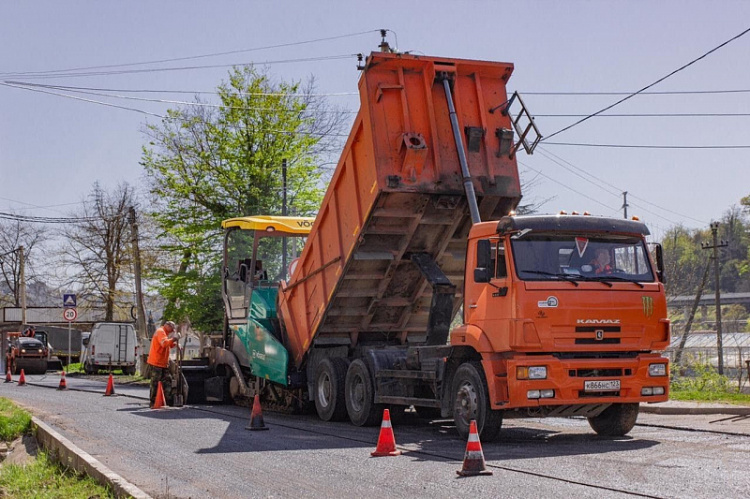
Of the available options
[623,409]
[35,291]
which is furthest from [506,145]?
[35,291]

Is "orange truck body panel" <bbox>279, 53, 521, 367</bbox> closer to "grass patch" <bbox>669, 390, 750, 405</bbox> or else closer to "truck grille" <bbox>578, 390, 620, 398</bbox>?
"truck grille" <bbox>578, 390, 620, 398</bbox>

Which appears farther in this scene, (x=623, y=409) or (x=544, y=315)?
(x=623, y=409)

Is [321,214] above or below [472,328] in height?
above

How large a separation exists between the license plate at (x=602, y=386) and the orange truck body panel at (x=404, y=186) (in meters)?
3.07

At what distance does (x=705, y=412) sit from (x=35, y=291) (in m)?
68.0

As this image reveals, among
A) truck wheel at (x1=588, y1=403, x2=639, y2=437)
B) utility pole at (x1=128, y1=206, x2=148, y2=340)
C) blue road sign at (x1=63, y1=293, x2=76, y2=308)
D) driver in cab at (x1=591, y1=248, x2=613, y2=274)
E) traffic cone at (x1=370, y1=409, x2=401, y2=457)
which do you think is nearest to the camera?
traffic cone at (x1=370, y1=409, x2=401, y2=457)

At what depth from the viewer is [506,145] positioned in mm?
12578

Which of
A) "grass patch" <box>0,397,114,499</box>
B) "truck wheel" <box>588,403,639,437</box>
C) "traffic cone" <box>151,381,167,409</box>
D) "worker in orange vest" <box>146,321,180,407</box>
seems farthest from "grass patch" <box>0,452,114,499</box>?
"worker in orange vest" <box>146,321,180,407</box>

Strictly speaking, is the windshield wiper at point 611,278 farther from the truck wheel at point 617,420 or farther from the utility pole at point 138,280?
the utility pole at point 138,280

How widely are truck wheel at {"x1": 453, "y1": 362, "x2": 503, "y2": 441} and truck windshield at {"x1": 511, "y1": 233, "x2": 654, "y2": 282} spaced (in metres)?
1.30

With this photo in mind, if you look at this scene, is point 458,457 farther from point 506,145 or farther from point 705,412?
point 705,412

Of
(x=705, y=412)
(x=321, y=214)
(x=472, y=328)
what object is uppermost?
(x=321, y=214)

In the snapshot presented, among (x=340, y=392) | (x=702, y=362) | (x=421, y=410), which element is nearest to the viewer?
(x=340, y=392)

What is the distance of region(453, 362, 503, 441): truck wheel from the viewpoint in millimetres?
10492
